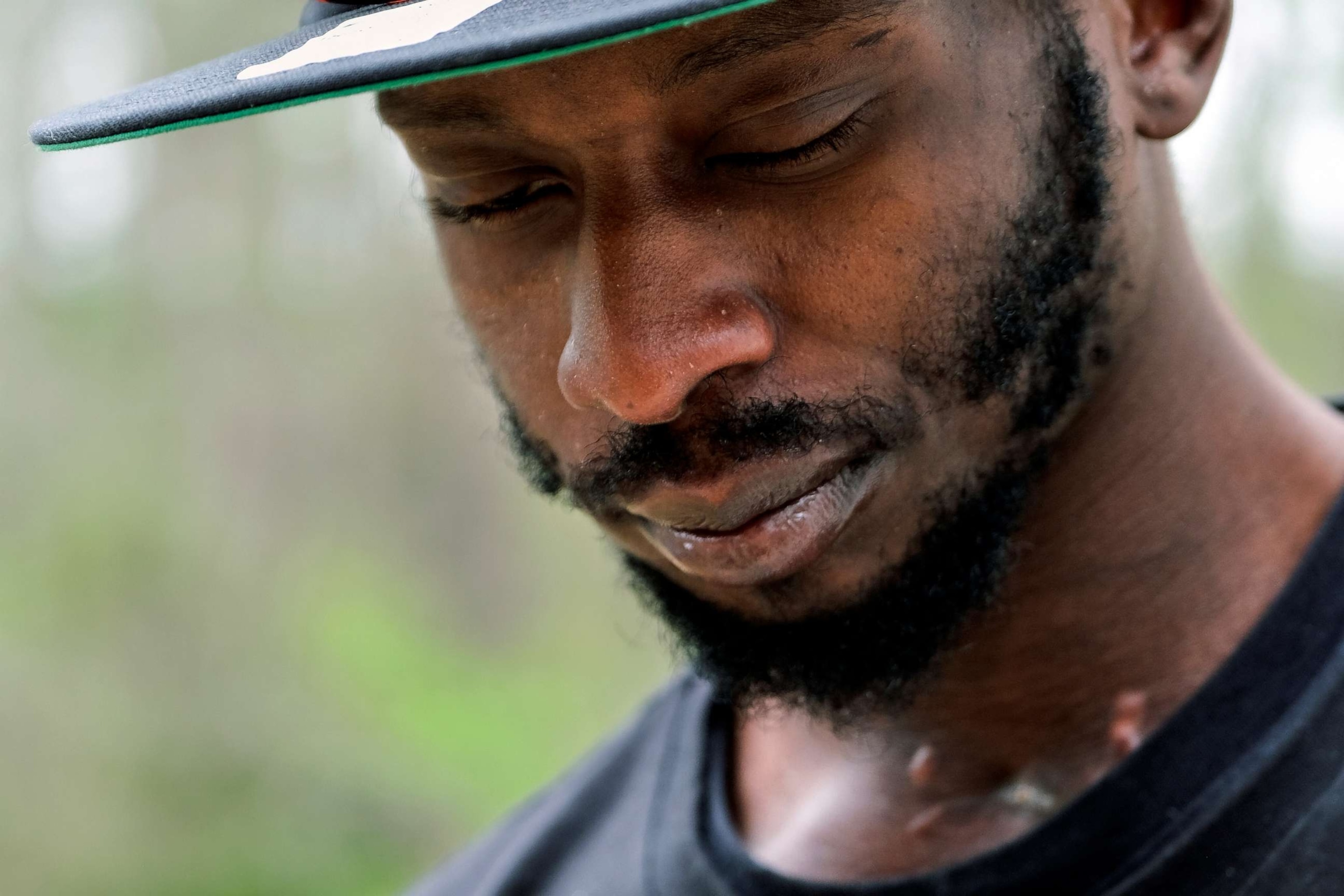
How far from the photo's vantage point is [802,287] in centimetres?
123

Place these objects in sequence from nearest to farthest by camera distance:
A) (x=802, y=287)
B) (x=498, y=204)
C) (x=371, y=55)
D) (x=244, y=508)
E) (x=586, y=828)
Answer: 1. (x=371, y=55)
2. (x=802, y=287)
3. (x=498, y=204)
4. (x=586, y=828)
5. (x=244, y=508)

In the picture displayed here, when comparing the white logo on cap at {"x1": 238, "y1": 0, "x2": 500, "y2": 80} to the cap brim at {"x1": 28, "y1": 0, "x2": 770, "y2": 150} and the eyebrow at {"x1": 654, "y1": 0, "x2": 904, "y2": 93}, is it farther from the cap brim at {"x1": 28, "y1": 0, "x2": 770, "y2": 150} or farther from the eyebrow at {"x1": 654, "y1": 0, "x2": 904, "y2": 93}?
the eyebrow at {"x1": 654, "y1": 0, "x2": 904, "y2": 93}

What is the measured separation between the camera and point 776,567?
1317 mm

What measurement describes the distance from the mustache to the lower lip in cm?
4

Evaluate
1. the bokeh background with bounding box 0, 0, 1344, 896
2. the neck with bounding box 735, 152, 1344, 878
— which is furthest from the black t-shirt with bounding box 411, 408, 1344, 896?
the bokeh background with bounding box 0, 0, 1344, 896

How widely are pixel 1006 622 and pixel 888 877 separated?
1.01ft

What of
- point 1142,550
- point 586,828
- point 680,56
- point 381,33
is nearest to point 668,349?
point 680,56

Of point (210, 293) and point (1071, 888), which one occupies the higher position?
point (1071, 888)

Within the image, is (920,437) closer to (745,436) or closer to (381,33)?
(745,436)

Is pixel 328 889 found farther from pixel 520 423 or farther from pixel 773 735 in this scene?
pixel 520 423

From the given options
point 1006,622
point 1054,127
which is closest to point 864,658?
point 1006,622

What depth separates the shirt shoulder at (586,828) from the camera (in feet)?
6.06

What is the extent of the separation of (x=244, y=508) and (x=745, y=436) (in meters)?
4.56

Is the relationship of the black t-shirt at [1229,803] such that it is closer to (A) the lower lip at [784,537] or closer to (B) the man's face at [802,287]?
(B) the man's face at [802,287]
